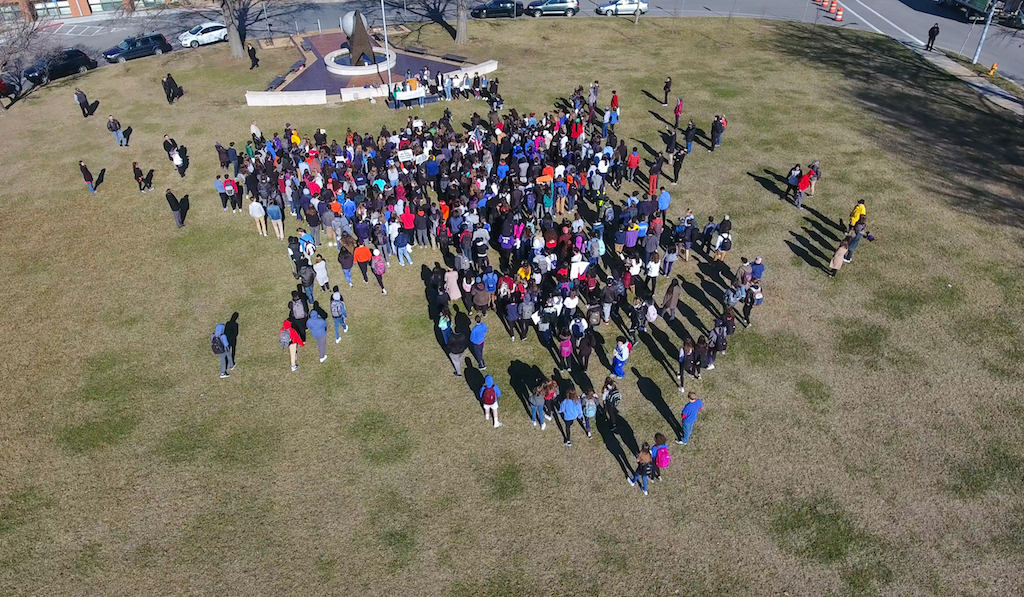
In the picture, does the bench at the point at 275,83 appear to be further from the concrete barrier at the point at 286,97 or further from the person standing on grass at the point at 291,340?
the person standing on grass at the point at 291,340

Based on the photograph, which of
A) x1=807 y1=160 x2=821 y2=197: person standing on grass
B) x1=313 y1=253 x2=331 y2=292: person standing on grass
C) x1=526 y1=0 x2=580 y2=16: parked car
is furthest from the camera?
x1=526 y1=0 x2=580 y2=16: parked car

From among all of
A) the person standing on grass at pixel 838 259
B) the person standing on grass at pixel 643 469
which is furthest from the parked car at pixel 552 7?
the person standing on grass at pixel 643 469

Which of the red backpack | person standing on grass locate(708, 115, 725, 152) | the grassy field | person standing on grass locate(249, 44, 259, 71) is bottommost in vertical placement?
the grassy field

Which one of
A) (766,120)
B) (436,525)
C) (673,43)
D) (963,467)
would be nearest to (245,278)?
(436,525)

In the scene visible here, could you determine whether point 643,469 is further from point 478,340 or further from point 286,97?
point 286,97

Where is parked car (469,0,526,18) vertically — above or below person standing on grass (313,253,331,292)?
above

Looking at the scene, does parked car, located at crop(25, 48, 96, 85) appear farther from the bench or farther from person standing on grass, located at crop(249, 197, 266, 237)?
person standing on grass, located at crop(249, 197, 266, 237)

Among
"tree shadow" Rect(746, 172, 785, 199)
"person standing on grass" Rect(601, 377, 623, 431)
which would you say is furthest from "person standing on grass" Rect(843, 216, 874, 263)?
"person standing on grass" Rect(601, 377, 623, 431)
